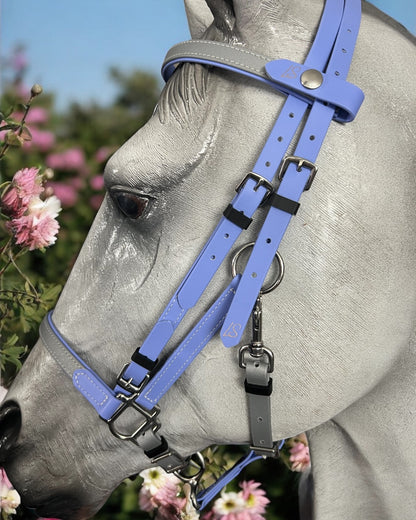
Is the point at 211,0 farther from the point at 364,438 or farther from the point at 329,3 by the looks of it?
the point at 364,438

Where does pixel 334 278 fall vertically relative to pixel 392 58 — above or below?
below

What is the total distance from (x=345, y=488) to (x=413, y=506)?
15 centimetres

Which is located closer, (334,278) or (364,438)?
(334,278)

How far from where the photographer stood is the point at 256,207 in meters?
1.06

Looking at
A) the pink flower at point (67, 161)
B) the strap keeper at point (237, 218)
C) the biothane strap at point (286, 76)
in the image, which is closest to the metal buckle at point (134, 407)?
the strap keeper at point (237, 218)

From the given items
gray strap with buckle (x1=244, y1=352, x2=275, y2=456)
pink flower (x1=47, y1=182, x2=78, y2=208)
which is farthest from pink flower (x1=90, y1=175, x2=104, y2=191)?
gray strap with buckle (x1=244, y1=352, x2=275, y2=456)

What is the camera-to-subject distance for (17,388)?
52.2 inches

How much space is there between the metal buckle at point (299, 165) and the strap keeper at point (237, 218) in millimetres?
86

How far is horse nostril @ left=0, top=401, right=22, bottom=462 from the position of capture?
132 centimetres

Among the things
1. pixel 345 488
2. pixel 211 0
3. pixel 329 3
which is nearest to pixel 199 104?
pixel 211 0

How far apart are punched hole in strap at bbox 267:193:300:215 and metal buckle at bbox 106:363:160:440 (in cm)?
39

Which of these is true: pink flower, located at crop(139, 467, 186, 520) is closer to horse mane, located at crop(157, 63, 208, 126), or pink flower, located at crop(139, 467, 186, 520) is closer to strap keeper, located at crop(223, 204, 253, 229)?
strap keeper, located at crop(223, 204, 253, 229)

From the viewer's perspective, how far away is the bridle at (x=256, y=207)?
1.05 meters

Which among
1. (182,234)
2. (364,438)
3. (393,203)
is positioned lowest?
(364,438)
